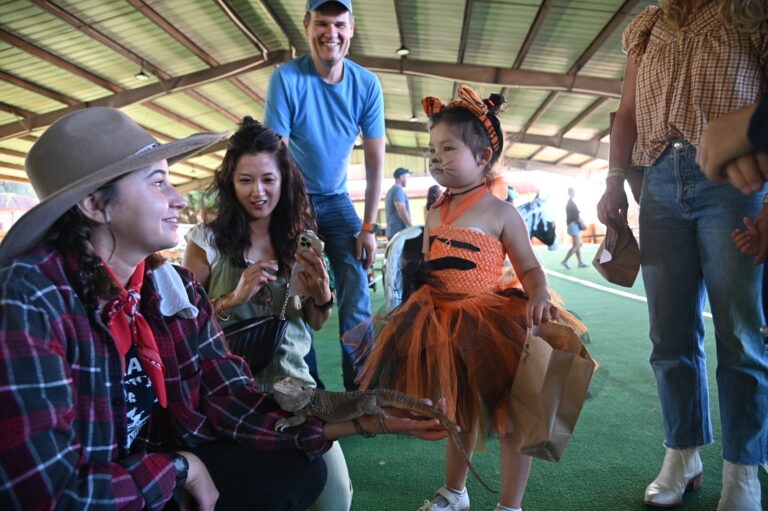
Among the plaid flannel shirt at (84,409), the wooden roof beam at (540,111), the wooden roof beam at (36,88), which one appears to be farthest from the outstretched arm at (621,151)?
the wooden roof beam at (36,88)

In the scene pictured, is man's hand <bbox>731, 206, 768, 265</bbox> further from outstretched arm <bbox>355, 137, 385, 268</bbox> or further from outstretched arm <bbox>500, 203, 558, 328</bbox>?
outstretched arm <bbox>355, 137, 385, 268</bbox>

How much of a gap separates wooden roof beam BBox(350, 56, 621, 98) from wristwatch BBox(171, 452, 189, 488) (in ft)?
31.0

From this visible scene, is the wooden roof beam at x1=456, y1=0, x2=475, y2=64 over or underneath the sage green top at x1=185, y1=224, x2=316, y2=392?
over

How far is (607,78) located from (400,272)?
9.30 metres

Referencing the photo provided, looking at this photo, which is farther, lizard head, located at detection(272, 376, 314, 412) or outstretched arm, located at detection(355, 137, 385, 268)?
outstretched arm, located at detection(355, 137, 385, 268)

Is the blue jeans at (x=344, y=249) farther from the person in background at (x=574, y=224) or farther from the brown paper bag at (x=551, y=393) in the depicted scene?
the person in background at (x=574, y=224)

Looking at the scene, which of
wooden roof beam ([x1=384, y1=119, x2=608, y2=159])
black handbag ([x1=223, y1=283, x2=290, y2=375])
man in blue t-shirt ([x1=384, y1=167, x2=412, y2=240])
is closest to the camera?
black handbag ([x1=223, y1=283, x2=290, y2=375])

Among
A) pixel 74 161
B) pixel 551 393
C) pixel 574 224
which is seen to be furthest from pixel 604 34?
pixel 74 161

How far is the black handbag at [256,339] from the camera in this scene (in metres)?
1.60

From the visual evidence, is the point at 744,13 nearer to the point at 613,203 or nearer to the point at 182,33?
the point at 613,203

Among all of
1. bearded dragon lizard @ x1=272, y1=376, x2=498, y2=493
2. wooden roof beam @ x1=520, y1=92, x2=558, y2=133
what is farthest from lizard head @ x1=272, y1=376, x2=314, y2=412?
wooden roof beam @ x1=520, y1=92, x2=558, y2=133

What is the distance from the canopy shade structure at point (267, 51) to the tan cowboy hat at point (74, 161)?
648 cm

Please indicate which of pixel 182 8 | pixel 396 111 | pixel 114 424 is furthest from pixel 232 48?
pixel 114 424

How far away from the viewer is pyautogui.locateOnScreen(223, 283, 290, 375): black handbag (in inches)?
63.1
